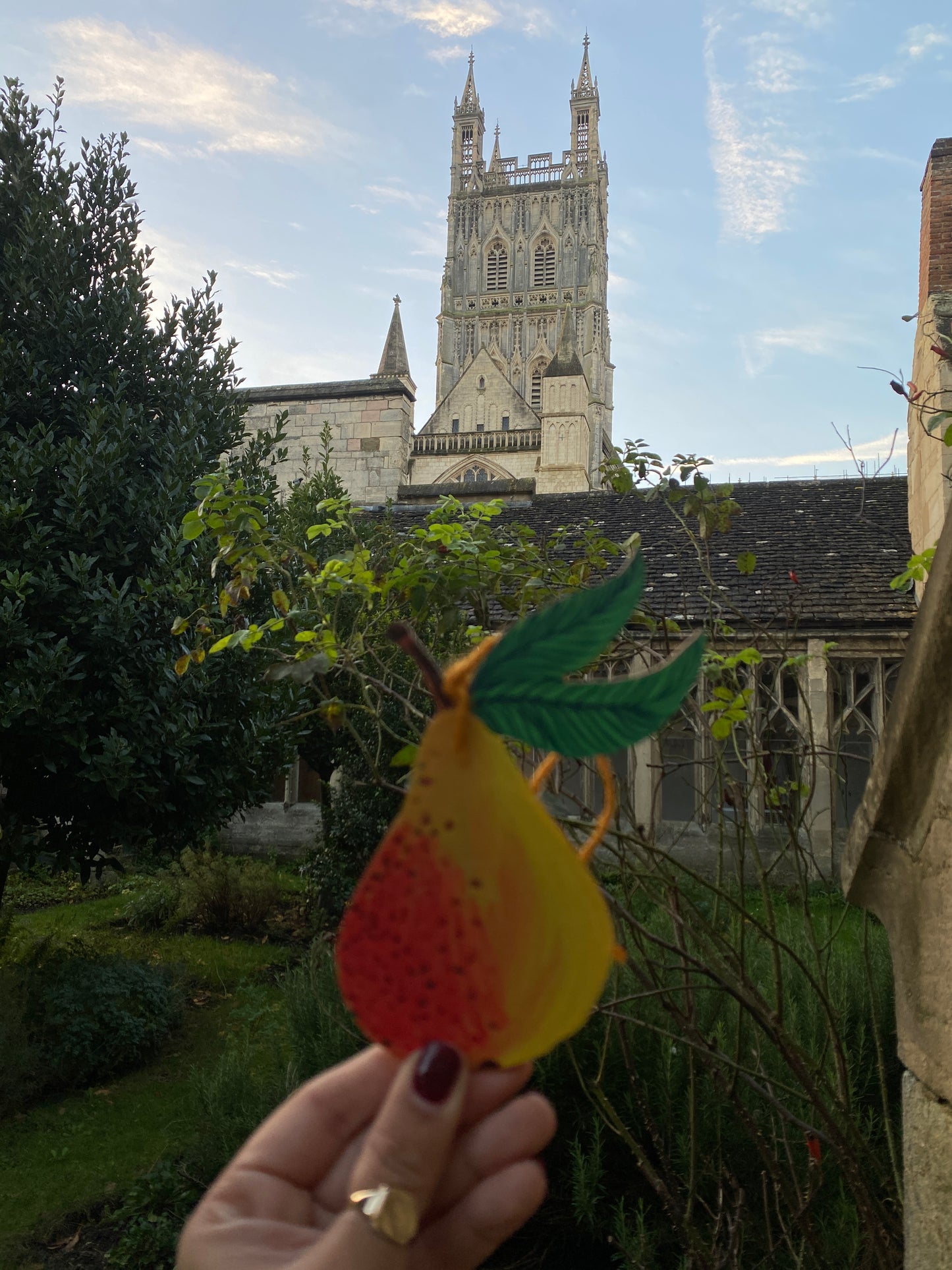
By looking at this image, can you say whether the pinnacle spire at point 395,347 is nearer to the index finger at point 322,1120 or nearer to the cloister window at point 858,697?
the cloister window at point 858,697

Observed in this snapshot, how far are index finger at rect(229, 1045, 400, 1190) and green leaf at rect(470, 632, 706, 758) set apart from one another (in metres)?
0.32

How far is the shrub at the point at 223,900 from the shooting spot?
29.1ft

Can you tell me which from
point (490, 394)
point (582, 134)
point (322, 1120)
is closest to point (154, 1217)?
point (322, 1120)

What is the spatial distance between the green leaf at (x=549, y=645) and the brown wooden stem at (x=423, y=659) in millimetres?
29

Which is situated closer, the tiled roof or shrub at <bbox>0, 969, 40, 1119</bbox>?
shrub at <bbox>0, 969, 40, 1119</bbox>

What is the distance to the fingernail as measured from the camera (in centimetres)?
70

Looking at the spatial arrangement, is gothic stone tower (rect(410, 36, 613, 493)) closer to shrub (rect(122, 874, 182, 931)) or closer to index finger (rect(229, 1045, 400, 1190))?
shrub (rect(122, 874, 182, 931))

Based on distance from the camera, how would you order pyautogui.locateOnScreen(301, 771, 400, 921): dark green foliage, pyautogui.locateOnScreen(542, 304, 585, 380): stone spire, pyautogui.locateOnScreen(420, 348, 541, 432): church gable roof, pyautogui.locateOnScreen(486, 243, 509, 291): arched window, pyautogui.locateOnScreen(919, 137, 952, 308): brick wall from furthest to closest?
pyautogui.locateOnScreen(486, 243, 509, 291): arched window < pyautogui.locateOnScreen(420, 348, 541, 432): church gable roof < pyautogui.locateOnScreen(542, 304, 585, 380): stone spire < pyautogui.locateOnScreen(919, 137, 952, 308): brick wall < pyautogui.locateOnScreen(301, 771, 400, 921): dark green foliage

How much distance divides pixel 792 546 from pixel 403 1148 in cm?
1177

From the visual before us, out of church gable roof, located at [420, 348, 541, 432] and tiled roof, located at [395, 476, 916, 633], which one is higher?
church gable roof, located at [420, 348, 541, 432]

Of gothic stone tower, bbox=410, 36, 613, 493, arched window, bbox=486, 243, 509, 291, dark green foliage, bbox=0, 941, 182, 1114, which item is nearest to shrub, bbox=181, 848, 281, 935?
dark green foliage, bbox=0, 941, 182, 1114

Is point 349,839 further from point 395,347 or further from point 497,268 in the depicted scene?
point 497,268

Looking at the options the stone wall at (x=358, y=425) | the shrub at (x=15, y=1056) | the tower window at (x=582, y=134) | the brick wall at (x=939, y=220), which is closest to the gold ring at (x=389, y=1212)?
the shrub at (x=15, y=1056)

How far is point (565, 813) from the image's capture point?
1.75 metres
